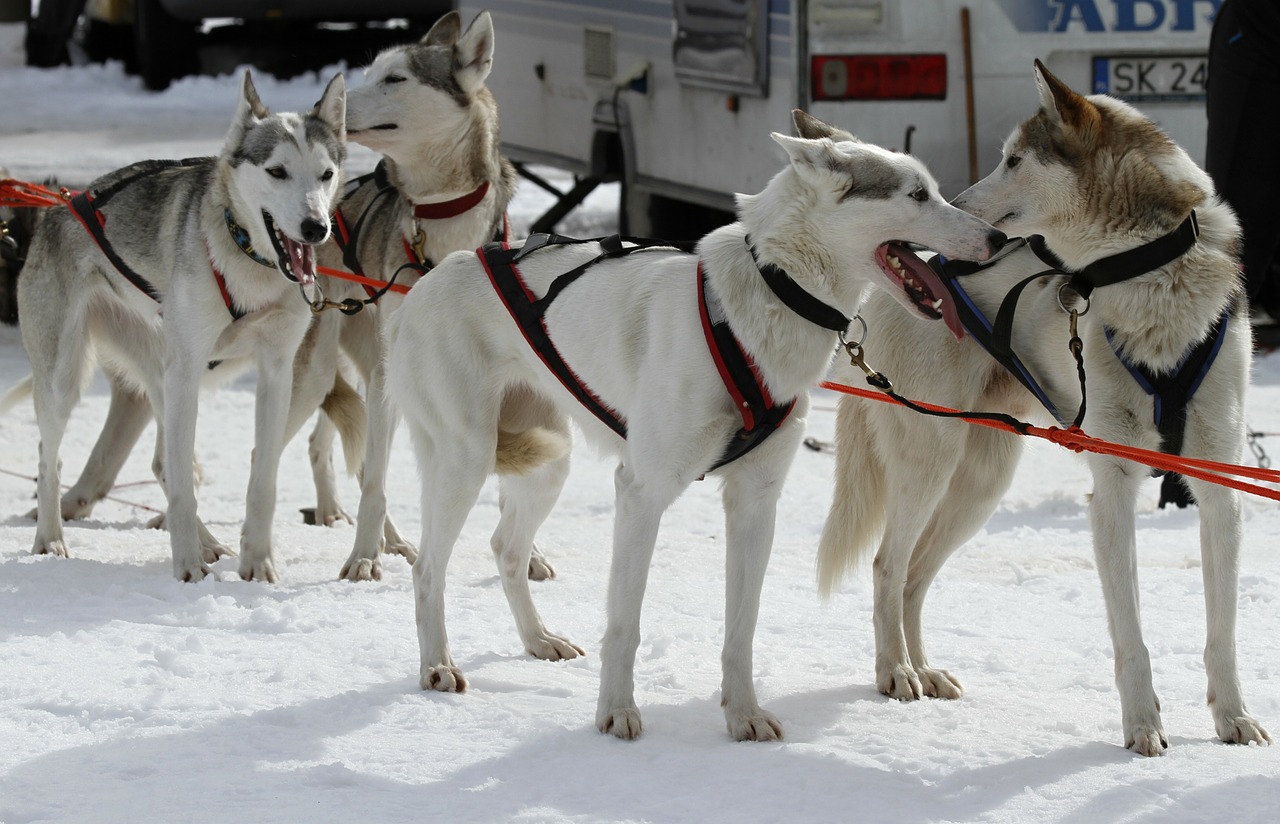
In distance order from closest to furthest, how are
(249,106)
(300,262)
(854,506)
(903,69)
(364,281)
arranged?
(854,506) → (300,262) → (249,106) → (364,281) → (903,69)

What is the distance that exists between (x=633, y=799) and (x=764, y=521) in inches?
27.4

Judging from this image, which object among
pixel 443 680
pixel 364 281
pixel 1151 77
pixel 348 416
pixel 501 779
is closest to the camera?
pixel 501 779

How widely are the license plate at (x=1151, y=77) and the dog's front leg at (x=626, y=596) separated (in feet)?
14.9

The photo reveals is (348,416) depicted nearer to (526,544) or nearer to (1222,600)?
(526,544)

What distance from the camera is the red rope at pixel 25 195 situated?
5336 millimetres

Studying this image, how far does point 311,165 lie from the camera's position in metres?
4.60

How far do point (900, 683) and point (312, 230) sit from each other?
6.74 ft

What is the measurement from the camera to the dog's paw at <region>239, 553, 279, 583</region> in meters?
4.81

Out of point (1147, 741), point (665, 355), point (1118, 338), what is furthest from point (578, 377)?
point (1147, 741)

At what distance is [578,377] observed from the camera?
3504mm

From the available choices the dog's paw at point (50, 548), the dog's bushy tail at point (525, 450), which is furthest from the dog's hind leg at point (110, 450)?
the dog's bushy tail at point (525, 450)

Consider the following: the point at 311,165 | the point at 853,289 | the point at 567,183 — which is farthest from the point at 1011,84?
the point at 567,183

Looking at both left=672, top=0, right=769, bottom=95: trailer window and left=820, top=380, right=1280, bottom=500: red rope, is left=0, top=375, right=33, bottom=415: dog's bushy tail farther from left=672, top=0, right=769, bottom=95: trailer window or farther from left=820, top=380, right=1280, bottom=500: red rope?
left=820, top=380, right=1280, bottom=500: red rope

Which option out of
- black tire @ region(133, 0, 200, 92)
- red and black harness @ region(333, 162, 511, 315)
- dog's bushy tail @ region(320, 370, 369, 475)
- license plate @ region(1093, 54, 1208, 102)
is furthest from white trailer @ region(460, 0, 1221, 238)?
black tire @ region(133, 0, 200, 92)
